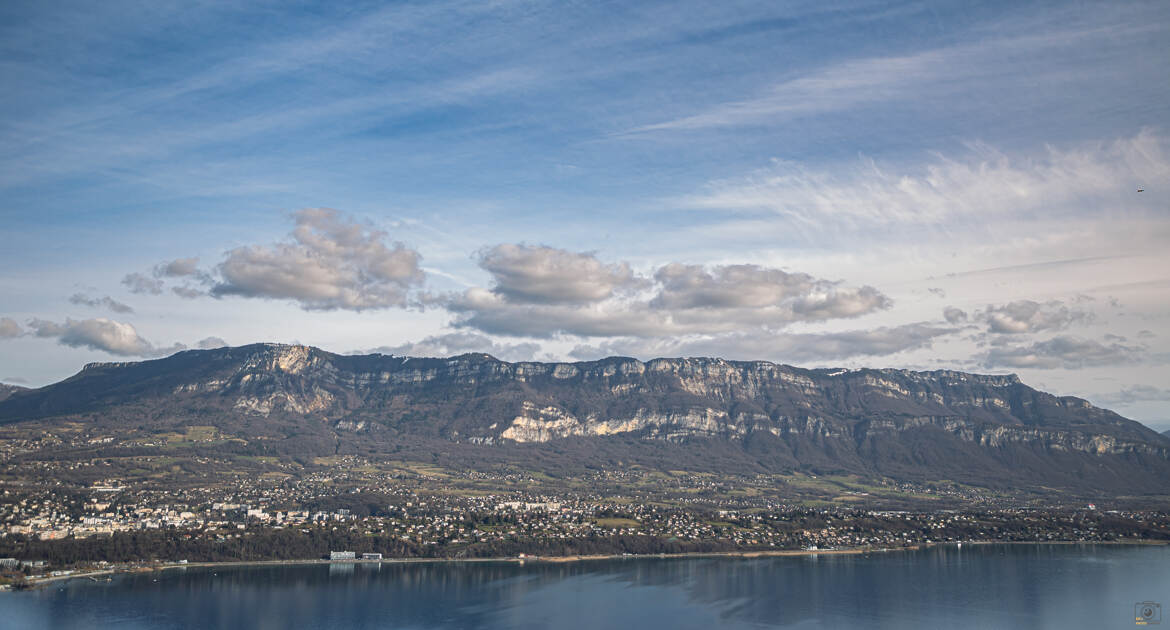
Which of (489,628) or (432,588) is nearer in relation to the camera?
(489,628)

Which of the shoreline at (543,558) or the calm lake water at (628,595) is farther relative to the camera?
the shoreline at (543,558)

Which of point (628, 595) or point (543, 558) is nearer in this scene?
point (628, 595)

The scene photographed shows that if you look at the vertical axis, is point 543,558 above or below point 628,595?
above

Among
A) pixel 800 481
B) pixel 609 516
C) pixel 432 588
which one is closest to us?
pixel 432 588

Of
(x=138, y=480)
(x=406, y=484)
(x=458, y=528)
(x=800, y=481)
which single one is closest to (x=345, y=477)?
(x=406, y=484)

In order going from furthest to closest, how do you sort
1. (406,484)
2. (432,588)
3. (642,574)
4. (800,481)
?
(800,481)
(406,484)
(642,574)
(432,588)

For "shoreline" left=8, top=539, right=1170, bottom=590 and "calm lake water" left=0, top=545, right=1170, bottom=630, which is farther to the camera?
"shoreline" left=8, top=539, right=1170, bottom=590

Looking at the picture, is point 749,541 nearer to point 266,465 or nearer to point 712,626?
point 712,626
